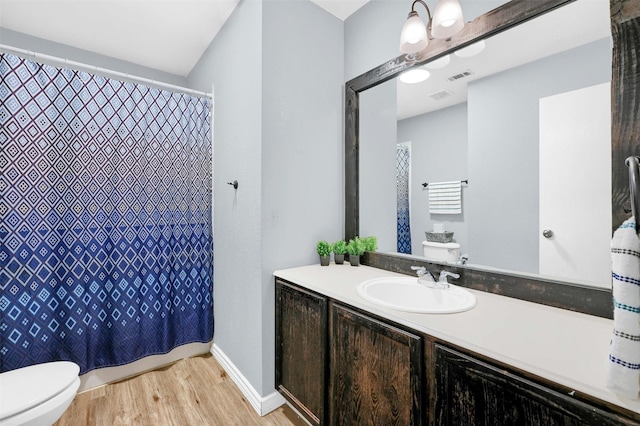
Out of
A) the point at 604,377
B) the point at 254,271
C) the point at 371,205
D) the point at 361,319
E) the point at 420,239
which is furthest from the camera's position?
the point at 371,205

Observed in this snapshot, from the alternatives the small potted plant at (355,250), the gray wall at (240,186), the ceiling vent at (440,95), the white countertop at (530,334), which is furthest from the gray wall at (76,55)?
the white countertop at (530,334)

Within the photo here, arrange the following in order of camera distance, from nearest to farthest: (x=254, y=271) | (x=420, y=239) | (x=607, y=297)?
(x=607, y=297) → (x=420, y=239) → (x=254, y=271)

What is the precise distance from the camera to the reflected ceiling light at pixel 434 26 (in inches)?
50.7

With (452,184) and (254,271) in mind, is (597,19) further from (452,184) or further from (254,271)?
(254,271)

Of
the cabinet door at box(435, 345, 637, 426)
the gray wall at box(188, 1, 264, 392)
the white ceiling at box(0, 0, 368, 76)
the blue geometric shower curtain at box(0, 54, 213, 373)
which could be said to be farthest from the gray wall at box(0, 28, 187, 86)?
the cabinet door at box(435, 345, 637, 426)

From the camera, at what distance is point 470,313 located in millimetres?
1034

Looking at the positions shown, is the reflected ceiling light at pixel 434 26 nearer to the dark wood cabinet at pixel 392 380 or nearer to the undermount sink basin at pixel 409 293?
the undermount sink basin at pixel 409 293

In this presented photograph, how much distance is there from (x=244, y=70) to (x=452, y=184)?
4.84ft

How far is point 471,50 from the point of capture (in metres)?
1.37

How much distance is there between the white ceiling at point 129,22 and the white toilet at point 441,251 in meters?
1.65

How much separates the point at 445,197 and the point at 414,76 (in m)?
0.72

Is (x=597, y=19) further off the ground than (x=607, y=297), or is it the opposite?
(x=597, y=19)

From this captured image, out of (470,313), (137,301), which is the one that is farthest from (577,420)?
(137,301)

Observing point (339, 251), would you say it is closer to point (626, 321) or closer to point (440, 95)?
point (440, 95)
